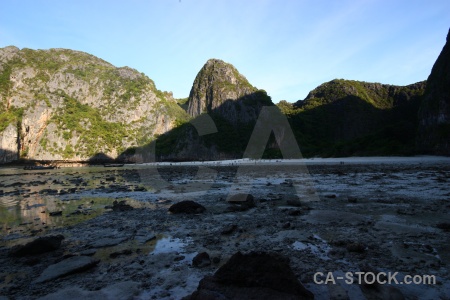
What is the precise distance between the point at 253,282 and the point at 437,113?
316 ft

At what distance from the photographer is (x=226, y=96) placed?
180875 millimetres

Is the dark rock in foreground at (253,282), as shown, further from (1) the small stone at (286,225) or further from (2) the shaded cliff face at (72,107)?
(2) the shaded cliff face at (72,107)

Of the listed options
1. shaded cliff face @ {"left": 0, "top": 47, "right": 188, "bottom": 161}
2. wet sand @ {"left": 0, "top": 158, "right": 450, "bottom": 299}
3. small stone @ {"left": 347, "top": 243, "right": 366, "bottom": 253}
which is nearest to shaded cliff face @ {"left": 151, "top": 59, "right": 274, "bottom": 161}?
shaded cliff face @ {"left": 0, "top": 47, "right": 188, "bottom": 161}

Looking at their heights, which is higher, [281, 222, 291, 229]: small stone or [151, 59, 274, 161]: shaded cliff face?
→ [151, 59, 274, 161]: shaded cliff face

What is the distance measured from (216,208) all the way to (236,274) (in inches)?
328

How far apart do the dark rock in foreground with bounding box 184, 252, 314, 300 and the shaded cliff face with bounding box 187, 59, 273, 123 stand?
565 feet

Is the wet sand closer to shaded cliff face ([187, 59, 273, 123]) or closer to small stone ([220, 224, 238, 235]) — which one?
small stone ([220, 224, 238, 235])

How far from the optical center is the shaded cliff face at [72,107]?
12391 cm

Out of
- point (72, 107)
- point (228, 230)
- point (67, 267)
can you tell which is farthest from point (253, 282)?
point (72, 107)

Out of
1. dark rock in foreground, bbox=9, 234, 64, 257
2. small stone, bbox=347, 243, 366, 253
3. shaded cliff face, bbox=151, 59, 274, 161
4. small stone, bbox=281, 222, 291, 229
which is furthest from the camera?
shaded cliff face, bbox=151, 59, 274, 161

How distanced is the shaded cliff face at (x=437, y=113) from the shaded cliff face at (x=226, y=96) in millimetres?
103292

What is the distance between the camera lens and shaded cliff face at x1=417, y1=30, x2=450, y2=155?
224 ft

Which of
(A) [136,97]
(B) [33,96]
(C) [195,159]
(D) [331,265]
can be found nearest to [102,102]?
(A) [136,97]


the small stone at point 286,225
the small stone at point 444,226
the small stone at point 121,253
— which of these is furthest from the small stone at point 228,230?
the small stone at point 444,226
